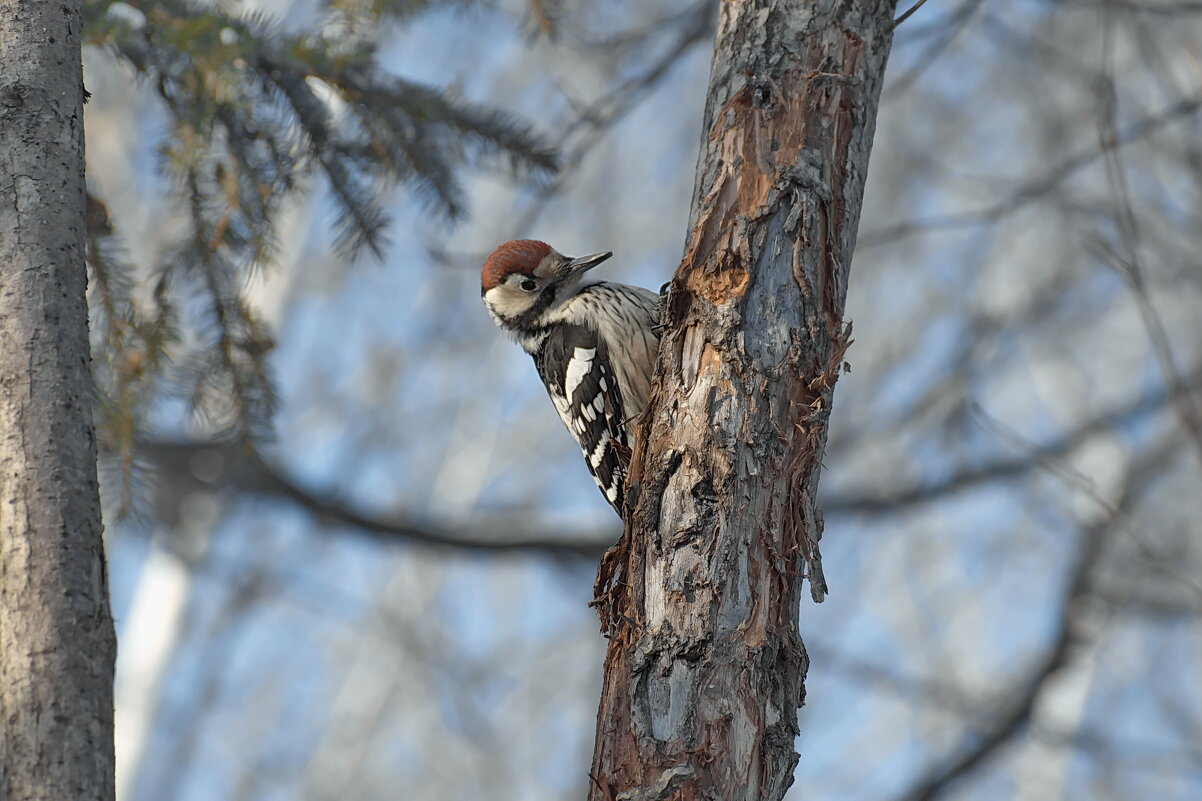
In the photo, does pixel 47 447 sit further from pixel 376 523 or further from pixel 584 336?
pixel 376 523

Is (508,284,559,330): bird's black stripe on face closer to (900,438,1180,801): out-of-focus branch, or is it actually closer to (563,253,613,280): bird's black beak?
(563,253,613,280): bird's black beak

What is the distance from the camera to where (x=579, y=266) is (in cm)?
389

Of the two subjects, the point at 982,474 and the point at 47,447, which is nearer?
the point at 47,447

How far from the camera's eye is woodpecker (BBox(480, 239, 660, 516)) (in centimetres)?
351

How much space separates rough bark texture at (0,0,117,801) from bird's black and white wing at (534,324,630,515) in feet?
6.26

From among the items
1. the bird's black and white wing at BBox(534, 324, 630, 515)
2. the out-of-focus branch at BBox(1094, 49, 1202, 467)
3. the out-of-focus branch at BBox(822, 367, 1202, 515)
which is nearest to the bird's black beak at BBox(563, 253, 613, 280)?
the bird's black and white wing at BBox(534, 324, 630, 515)

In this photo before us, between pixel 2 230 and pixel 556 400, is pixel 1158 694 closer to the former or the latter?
pixel 556 400

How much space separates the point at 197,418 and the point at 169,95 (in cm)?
89

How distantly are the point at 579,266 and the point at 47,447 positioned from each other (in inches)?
95.6

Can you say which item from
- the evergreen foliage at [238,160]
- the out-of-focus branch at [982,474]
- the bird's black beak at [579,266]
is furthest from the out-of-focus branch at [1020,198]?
the out-of-focus branch at [982,474]

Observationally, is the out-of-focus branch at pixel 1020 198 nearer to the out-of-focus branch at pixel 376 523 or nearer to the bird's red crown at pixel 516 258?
the bird's red crown at pixel 516 258

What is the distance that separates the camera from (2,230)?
68.8 inches

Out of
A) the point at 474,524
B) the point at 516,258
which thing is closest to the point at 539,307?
the point at 516,258

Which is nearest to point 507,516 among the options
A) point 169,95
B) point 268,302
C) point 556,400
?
point 268,302
